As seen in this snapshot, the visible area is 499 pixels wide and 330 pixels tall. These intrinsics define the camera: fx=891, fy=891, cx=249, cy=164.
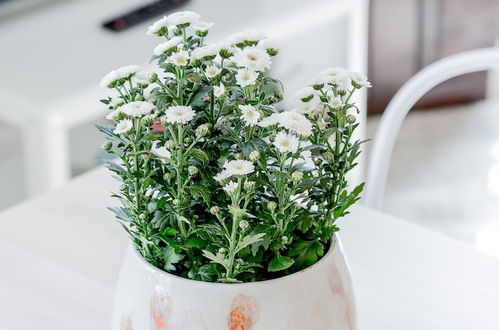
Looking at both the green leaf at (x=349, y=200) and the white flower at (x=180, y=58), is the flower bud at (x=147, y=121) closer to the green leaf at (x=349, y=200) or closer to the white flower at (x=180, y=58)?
the white flower at (x=180, y=58)

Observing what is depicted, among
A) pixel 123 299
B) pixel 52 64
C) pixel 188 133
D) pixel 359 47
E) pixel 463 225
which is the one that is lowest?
pixel 463 225

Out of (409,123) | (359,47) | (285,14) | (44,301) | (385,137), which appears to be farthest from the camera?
(409,123)

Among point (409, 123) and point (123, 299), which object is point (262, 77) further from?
point (409, 123)

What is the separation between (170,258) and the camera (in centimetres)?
59

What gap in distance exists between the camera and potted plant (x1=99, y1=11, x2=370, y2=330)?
0.55 m

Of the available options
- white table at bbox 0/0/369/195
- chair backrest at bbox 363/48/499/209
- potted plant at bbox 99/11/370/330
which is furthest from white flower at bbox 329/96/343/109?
white table at bbox 0/0/369/195

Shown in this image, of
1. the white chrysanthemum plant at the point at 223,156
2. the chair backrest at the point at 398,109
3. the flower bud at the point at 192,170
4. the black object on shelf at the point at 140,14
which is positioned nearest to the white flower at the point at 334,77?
the white chrysanthemum plant at the point at 223,156

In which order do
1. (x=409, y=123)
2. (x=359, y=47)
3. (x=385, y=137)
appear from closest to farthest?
(x=385, y=137) < (x=359, y=47) < (x=409, y=123)

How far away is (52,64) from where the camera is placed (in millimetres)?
1740

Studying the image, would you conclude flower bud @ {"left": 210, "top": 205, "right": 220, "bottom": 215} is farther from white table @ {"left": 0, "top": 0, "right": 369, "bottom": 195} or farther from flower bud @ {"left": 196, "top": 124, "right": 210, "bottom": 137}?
white table @ {"left": 0, "top": 0, "right": 369, "bottom": 195}

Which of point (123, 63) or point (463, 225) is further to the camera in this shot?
point (463, 225)

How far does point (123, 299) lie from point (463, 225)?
1.98 m

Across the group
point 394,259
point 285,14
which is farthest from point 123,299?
point 285,14

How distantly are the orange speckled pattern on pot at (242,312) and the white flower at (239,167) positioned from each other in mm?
90
